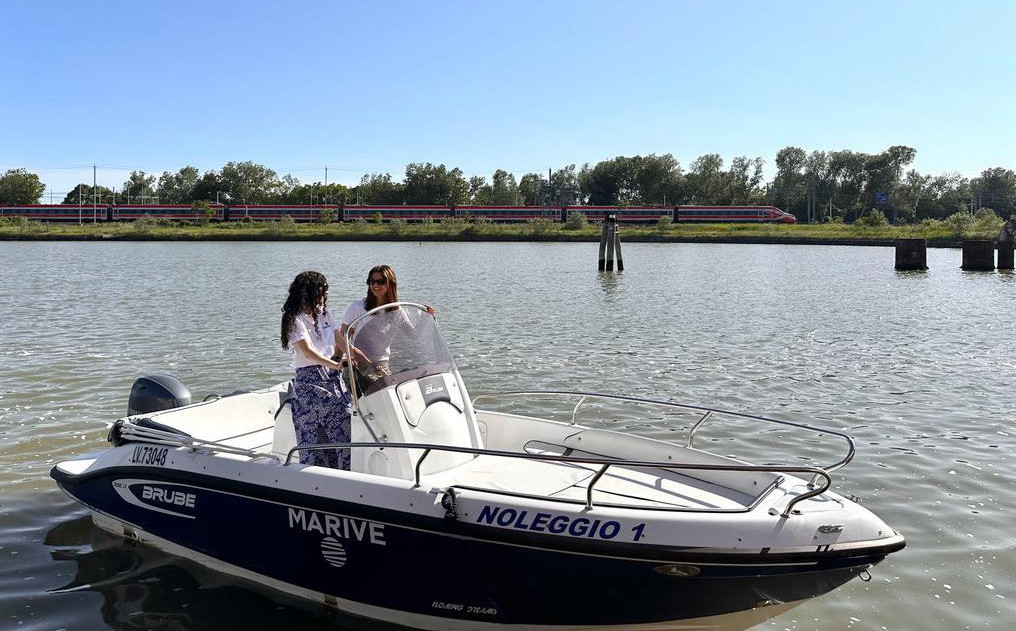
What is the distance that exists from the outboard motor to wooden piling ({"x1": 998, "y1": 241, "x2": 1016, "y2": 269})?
4971 centimetres

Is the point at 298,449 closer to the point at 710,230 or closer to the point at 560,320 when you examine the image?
the point at 560,320

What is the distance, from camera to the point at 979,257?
153ft

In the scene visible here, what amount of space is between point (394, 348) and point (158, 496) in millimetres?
2123

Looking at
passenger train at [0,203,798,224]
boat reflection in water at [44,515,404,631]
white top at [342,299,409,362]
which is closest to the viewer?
boat reflection in water at [44,515,404,631]

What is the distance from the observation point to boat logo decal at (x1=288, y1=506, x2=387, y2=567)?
532cm

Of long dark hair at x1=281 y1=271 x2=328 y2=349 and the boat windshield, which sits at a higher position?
long dark hair at x1=281 y1=271 x2=328 y2=349

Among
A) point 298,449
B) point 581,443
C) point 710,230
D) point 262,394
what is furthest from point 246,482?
point 710,230

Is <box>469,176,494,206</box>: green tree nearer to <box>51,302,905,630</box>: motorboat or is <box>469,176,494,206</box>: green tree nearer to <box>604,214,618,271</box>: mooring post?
<box>604,214,618,271</box>: mooring post

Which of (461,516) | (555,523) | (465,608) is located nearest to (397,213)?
(465,608)

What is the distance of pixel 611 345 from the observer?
18.2 m

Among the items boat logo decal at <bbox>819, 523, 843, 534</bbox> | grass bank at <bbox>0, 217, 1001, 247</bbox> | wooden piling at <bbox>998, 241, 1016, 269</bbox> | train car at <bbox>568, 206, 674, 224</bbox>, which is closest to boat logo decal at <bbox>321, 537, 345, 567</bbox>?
boat logo decal at <bbox>819, 523, 843, 534</bbox>

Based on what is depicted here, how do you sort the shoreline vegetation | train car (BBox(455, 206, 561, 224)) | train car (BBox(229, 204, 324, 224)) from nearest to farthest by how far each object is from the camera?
the shoreline vegetation < train car (BBox(455, 206, 561, 224)) < train car (BBox(229, 204, 324, 224))

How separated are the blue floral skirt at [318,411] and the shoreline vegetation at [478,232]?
87871 millimetres

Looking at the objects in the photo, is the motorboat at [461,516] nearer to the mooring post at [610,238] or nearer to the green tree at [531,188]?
A: the mooring post at [610,238]
